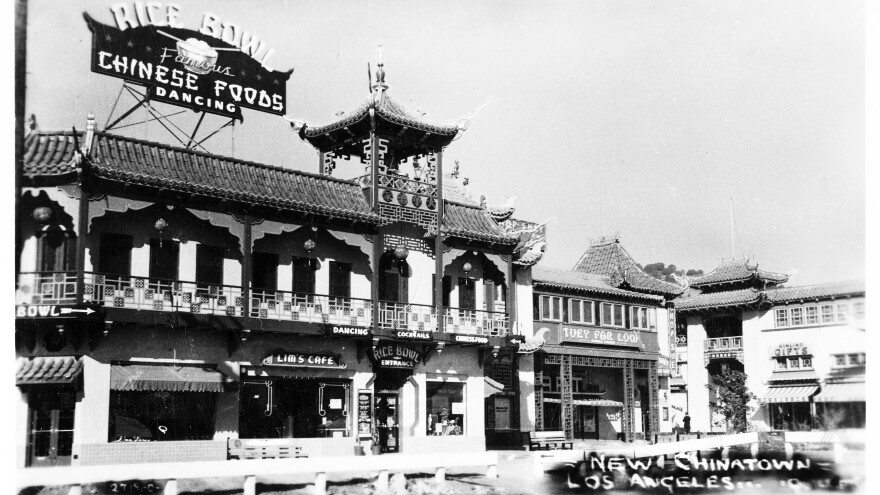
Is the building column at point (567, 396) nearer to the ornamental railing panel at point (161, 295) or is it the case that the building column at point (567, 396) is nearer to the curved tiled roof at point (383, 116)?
the curved tiled roof at point (383, 116)

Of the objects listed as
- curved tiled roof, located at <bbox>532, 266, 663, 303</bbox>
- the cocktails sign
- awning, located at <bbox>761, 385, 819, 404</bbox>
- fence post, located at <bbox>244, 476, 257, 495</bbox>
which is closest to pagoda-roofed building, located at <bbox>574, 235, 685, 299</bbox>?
curved tiled roof, located at <bbox>532, 266, 663, 303</bbox>

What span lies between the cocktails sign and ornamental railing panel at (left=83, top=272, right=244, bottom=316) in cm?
545

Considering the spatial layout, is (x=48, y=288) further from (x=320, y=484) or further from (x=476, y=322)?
(x=476, y=322)

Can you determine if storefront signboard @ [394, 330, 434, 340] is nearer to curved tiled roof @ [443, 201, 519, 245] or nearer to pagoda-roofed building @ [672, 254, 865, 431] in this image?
curved tiled roof @ [443, 201, 519, 245]

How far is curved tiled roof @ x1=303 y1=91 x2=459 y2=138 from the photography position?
102 ft

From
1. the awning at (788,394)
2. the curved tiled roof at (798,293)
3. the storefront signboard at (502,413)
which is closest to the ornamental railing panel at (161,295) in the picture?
the storefront signboard at (502,413)

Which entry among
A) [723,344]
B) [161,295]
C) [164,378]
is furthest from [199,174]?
[723,344]

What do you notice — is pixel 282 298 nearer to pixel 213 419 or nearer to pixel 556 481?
pixel 213 419

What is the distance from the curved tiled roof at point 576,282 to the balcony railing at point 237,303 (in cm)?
663

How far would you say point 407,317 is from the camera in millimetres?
31766

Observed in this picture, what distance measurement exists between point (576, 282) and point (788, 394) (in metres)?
12.2

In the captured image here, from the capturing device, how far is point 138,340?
1009 inches

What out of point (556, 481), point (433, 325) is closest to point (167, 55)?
point (433, 325)

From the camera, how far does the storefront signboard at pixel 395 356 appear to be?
102 feet
